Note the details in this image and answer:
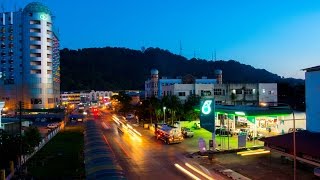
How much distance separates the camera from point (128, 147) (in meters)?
51.6

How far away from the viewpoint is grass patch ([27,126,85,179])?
3532cm

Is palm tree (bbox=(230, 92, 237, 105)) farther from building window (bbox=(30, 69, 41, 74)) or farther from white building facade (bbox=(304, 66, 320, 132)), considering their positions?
building window (bbox=(30, 69, 41, 74))

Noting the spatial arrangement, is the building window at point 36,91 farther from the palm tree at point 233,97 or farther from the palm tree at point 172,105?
the palm tree at point 172,105

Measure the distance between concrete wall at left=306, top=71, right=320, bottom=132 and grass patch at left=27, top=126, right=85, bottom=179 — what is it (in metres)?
22.8

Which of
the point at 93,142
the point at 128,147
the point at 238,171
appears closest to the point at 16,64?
the point at 128,147

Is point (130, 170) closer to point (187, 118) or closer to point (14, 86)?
point (187, 118)

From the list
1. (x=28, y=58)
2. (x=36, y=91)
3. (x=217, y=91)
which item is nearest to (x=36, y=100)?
(x=36, y=91)

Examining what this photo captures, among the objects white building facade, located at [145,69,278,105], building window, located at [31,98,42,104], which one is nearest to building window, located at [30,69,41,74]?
building window, located at [31,98,42,104]

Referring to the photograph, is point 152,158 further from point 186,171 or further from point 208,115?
point 208,115

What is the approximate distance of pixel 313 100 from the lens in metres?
39.3

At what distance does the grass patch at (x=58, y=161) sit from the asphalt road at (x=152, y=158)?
4.51 m

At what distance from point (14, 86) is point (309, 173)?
12147 centimetres

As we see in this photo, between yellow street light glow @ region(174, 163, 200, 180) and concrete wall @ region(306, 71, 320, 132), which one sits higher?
concrete wall @ region(306, 71, 320, 132)

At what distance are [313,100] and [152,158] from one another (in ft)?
58.4
